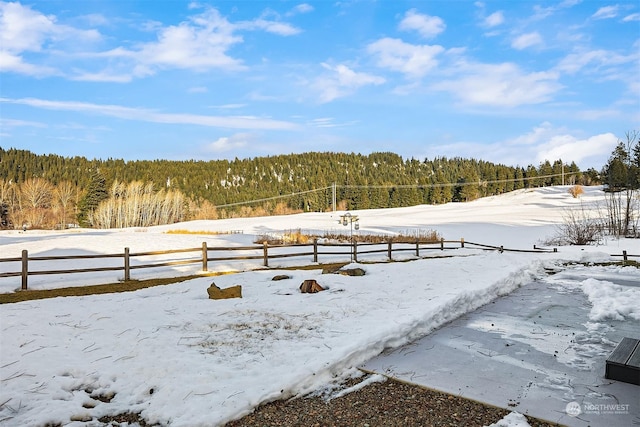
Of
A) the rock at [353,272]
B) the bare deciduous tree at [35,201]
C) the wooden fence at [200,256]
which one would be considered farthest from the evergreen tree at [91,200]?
the rock at [353,272]

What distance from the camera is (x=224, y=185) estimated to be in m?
123

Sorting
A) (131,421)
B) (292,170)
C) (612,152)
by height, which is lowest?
(131,421)

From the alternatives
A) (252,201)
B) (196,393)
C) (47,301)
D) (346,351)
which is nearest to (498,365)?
(346,351)

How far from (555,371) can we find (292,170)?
437 feet

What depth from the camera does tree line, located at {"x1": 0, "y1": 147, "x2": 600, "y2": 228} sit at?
2749 inches

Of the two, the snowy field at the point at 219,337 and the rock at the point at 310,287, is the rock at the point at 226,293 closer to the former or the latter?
the snowy field at the point at 219,337

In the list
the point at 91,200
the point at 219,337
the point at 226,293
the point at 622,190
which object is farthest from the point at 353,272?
the point at 91,200

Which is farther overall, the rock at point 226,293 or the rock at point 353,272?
the rock at point 353,272

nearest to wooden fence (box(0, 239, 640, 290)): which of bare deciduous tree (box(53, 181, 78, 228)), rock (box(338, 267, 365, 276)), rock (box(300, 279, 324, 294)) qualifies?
rock (box(338, 267, 365, 276))

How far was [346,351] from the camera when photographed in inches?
198

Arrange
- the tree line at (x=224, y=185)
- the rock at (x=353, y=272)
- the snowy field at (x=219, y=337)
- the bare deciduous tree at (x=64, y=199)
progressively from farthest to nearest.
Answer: the bare deciduous tree at (x=64, y=199) < the tree line at (x=224, y=185) < the rock at (x=353, y=272) < the snowy field at (x=219, y=337)

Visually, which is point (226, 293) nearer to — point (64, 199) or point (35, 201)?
point (35, 201)

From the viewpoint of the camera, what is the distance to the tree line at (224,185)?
69.8m

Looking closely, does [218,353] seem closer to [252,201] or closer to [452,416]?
[452,416]
